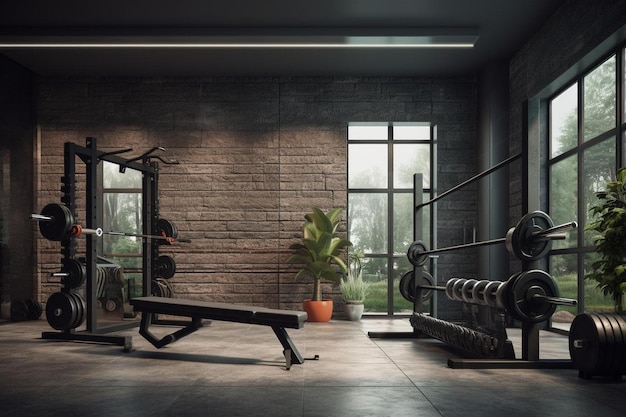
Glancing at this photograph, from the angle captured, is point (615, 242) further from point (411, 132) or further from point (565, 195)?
point (411, 132)

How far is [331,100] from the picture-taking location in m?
8.80

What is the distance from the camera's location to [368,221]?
901 centimetres

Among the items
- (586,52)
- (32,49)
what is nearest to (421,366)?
(586,52)

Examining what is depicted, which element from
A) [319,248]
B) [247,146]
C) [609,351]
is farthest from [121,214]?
[609,351]

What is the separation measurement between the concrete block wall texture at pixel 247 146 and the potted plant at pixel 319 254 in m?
0.37

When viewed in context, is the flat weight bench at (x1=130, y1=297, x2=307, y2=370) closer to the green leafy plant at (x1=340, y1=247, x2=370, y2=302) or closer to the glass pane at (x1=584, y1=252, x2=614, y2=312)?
the glass pane at (x1=584, y1=252, x2=614, y2=312)

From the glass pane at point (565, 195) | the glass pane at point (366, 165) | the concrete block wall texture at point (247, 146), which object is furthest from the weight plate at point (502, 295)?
the glass pane at point (366, 165)

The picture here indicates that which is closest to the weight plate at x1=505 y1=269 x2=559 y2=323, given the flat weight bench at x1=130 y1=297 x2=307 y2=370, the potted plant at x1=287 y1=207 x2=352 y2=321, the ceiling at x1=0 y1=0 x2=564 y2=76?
the flat weight bench at x1=130 y1=297 x2=307 y2=370

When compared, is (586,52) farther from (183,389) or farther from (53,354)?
(53,354)

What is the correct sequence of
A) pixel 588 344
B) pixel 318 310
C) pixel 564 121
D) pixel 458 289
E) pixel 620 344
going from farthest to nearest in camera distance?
pixel 318 310 < pixel 564 121 < pixel 458 289 < pixel 588 344 < pixel 620 344

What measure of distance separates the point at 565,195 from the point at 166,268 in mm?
4702

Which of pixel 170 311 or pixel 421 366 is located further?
pixel 170 311

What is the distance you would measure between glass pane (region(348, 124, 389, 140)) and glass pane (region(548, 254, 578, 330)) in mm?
2992

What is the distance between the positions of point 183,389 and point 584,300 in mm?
4422
